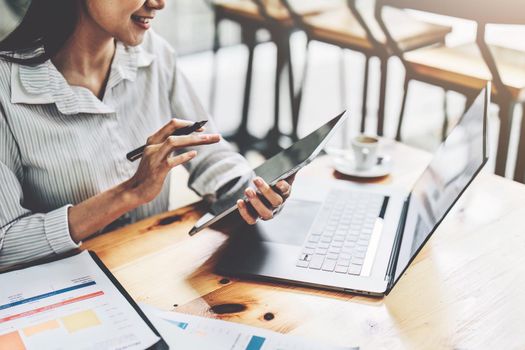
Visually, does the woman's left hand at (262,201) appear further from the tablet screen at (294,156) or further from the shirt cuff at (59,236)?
the shirt cuff at (59,236)

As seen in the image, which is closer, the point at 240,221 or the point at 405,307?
the point at 405,307

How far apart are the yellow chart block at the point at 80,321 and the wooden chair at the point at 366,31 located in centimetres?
186

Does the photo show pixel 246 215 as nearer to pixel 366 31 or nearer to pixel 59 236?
pixel 59 236

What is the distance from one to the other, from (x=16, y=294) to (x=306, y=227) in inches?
20.8

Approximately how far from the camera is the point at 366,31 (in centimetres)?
278

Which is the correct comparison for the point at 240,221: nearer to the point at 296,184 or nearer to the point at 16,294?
the point at 296,184

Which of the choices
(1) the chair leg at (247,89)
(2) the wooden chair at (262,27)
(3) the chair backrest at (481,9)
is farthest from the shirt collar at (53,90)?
(1) the chair leg at (247,89)

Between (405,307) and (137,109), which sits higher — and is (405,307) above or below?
below

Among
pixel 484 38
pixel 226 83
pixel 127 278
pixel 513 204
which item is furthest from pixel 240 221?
pixel 226 83

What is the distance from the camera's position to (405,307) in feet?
3.05

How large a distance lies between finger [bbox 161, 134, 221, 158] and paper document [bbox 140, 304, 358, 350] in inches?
11.6

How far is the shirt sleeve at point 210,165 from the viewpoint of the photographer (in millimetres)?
1329

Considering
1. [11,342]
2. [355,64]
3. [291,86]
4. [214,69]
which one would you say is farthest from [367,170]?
[355,64]

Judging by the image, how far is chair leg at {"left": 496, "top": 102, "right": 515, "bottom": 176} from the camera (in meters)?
2.10
